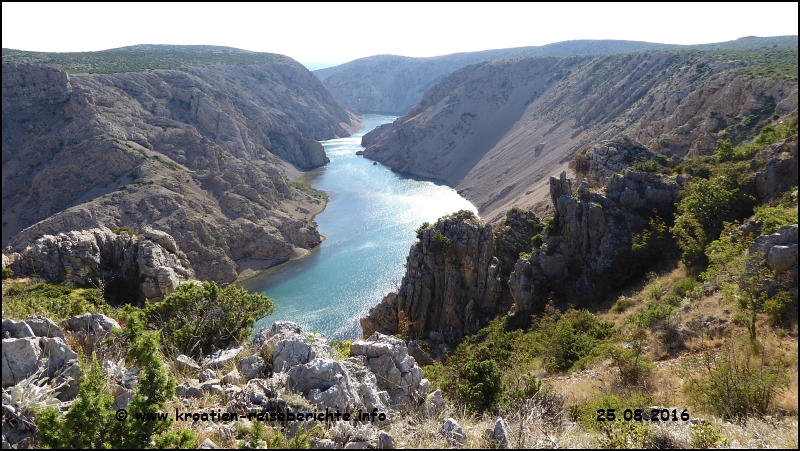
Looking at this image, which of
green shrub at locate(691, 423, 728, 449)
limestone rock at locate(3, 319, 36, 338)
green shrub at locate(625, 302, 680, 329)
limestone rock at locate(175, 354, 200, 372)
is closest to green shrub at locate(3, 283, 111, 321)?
limestone rock at locate(3, 319, 36, 338)

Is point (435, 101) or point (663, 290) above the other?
point (435, 101)

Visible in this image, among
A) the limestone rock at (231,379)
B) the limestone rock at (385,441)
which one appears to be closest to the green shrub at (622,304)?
the limestone rock at (385,441)

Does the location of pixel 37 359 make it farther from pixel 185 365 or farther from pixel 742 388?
pixel 742 388

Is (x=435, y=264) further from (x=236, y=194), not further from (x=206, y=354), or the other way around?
(x=236, y=194)

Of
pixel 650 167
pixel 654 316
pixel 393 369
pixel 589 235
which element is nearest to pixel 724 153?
pixel 650 167

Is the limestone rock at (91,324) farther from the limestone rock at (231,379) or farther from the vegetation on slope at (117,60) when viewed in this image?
the vegetation on slope at (117,60)

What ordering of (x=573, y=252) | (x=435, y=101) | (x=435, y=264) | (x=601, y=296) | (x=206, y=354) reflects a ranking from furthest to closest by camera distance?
(x=435, y=101) → (x=435, y=264) → (x=573, y=252) → (x=601, y=296) → (x=206, y=354)

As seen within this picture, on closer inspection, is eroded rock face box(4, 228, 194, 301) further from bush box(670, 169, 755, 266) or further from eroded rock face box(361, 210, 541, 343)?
bush box(670, 169, 755, 266)

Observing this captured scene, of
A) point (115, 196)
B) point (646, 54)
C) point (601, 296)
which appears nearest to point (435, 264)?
point (601, 296)

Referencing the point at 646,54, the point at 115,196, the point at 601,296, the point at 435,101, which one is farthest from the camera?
the point at 435,101
